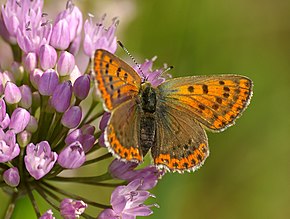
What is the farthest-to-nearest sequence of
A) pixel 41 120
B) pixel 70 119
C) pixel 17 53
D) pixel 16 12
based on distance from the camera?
pixel 17 53 < pixel 16 12 < pixel 41 120 < pixel 70 119

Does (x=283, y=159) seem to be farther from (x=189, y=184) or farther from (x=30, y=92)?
(x=30, y=92)

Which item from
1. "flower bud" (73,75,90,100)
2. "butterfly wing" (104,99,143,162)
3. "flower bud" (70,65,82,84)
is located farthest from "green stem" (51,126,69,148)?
"butterfly wing" (104,99,143,162)

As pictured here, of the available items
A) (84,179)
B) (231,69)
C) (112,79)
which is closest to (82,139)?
(84,179)

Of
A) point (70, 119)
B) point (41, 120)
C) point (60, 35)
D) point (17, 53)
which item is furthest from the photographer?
point (17, 53)

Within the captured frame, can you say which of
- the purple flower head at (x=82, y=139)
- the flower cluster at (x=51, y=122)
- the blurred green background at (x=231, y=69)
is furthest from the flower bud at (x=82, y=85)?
the blurred green background at (x=231, y=69)

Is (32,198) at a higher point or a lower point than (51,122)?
lower

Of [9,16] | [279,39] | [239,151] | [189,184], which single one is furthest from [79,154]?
[279,39]

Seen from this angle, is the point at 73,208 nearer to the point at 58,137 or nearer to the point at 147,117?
the point at 58,137

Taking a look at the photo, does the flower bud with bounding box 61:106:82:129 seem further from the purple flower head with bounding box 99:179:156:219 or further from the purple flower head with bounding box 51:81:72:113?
the purple flower head with bounding box 99:179:156:219
